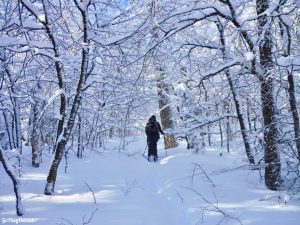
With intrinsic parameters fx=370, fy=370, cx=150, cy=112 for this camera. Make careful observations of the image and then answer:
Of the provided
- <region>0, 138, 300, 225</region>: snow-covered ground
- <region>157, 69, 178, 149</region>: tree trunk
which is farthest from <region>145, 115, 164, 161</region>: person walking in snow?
<region>0, 138, 300, 225</region>: snow-covered ground

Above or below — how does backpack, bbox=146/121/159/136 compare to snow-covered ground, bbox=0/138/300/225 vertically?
above

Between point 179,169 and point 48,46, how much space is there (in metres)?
4.71

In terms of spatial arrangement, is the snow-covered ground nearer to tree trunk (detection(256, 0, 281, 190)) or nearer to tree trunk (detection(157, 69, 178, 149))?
tree trunk (detection(256, 0, 281, 190))

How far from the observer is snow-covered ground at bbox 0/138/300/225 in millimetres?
5445

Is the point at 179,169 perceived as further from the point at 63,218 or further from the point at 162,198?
the point at 63,218

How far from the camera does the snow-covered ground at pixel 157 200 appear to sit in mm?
5445

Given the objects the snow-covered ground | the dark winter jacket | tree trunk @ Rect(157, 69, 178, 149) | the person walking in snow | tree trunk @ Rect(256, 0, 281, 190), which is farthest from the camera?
tree trunk @ Rect(157, 69, 178, 149)

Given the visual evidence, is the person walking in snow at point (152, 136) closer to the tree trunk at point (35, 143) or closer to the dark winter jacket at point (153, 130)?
the dark winter jacket at point (153, 130)

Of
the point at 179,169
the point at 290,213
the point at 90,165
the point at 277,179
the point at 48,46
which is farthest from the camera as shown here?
the point at 90,165

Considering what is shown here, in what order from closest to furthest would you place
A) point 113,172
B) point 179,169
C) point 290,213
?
1. point 290,213
2. point 179,169
3. point 113,172

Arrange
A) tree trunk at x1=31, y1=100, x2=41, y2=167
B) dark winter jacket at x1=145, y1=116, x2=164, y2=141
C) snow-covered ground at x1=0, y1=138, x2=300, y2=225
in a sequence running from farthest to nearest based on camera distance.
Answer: dark winter jacket at x1=145, y1=116, x2=164, y2=141 → tree trunk at x1=31, y1=100, x2=41, y2=167 → snow-covered ground at x1=0, y1=138, x2=300, y2=225

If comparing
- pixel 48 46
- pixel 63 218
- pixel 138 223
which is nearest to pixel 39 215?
pixel 63 218

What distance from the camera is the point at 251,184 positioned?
7.17 metres

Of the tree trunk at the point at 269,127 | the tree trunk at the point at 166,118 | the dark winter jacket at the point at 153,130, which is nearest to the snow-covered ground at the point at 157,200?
the tree trunk at the point at 269,127
